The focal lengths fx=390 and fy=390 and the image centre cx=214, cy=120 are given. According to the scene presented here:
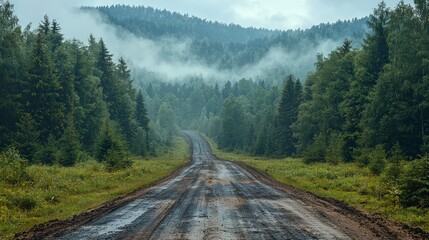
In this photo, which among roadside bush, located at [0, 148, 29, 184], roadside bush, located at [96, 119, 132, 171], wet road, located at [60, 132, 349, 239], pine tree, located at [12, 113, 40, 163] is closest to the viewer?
wet road, located at [60, 132, 349, 239]

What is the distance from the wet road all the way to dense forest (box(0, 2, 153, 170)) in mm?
17144

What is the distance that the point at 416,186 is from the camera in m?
15.6

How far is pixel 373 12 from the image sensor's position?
1761 inches

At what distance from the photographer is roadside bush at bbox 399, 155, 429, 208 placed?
15.2m

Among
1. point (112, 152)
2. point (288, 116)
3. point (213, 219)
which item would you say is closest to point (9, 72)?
point (112, 152)

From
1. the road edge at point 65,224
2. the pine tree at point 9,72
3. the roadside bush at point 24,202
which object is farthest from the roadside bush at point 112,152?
the roadside bush at point 24,202

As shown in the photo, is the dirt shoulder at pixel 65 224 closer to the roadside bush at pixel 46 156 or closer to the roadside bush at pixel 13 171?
the roadside bush at pixel 13 171

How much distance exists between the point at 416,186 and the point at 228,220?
818 cm

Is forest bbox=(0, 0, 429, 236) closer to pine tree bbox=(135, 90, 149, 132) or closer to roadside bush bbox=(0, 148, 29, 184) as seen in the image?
roadside bush bbox=(0, 148, 29, 184)

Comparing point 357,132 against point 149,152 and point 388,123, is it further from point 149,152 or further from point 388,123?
point 149,152

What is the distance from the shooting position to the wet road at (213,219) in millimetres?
10727

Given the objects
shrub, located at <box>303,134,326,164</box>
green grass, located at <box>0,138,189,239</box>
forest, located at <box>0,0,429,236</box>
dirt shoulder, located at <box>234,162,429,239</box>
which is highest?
forest, located at <box>0,0,429,236</box>

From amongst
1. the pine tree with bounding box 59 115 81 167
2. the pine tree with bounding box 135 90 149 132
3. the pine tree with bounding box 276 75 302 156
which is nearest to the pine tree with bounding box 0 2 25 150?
the pine tree with bounding box 59 115 81 167

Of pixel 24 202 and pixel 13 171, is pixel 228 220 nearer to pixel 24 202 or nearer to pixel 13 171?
pixel 24 202
